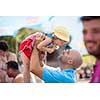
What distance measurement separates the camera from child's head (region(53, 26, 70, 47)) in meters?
1.81

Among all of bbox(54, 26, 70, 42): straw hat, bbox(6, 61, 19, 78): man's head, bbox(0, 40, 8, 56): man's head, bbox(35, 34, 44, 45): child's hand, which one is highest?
bbox(54, 26, 70, 42): straw hat

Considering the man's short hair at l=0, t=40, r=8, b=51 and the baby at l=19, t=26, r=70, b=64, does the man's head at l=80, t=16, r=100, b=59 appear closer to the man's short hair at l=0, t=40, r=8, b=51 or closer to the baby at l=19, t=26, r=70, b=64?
the baby at l=19, t=26, r=70, b=64

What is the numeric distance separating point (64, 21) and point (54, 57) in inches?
10.4

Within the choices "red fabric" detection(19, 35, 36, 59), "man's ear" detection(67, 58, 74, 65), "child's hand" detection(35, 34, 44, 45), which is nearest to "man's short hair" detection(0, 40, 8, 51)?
"red fabric" detection(19, 35, 36, 59)

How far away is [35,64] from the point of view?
1.82m

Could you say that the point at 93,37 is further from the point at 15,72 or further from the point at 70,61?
the point at 15,72

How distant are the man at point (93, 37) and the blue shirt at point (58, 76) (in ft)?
0.49

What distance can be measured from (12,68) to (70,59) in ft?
1.36

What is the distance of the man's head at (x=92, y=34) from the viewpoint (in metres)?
1.78

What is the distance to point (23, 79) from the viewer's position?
5.98ft

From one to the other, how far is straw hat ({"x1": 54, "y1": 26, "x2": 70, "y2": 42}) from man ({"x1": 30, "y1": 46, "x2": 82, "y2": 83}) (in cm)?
10

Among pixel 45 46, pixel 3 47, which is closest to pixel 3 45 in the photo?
pixel 3 47
